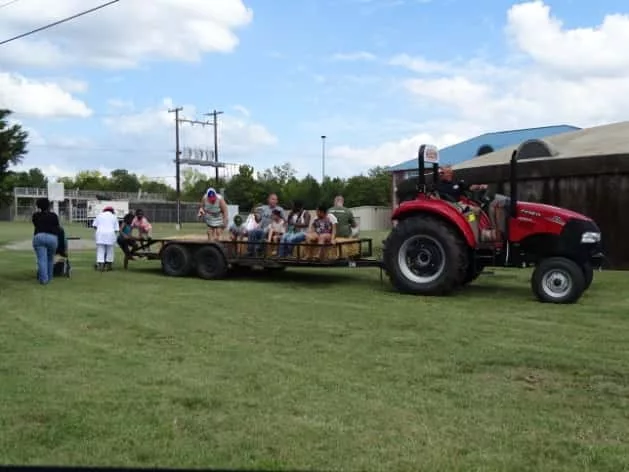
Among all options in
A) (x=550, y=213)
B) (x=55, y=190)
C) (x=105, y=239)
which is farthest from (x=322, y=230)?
(x=55, y=190)

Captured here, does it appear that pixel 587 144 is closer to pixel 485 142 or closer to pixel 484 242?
pixel 484 242

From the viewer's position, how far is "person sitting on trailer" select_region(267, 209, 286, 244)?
14.1 metres

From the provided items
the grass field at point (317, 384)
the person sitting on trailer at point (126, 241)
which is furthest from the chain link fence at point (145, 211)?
the grass field at point (317, 384)

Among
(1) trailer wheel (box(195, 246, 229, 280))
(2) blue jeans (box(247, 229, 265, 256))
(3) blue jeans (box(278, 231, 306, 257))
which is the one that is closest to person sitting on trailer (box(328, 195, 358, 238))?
(3) blue jeans (box(278, 231, 306, 257))

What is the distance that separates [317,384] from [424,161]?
21.1ft

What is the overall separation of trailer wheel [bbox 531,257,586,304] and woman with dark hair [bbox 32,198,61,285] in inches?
333

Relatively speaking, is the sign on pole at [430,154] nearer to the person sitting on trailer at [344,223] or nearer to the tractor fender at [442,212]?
the tractor fender at [442,212]

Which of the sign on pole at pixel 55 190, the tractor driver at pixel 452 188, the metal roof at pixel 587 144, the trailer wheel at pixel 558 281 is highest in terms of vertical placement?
the metal roof at pixel 587 144

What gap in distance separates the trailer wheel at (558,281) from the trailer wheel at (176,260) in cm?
664

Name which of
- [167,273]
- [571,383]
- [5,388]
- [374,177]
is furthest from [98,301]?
[374,177]

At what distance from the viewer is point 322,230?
13.8 m

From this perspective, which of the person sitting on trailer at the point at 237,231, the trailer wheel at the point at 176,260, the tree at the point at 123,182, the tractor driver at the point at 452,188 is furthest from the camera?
the tree at the point at 123,182

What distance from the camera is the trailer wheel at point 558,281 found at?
10.9 metres

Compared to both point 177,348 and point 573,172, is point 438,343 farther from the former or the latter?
point 573,172
